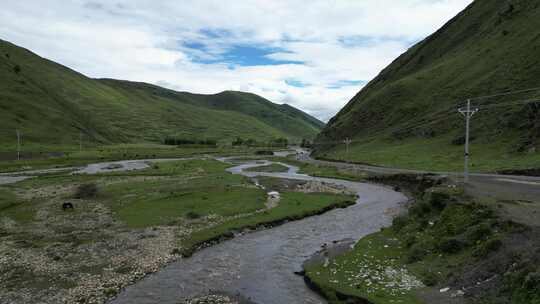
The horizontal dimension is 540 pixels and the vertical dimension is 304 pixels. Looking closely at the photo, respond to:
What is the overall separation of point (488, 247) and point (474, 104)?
122 m

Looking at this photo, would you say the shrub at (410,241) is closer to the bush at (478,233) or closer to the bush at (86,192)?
the bush at (478,233)

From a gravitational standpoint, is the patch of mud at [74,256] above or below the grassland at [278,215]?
below

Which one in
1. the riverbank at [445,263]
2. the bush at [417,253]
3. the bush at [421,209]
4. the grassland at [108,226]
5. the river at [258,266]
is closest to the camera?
the riverbank at [445,263]

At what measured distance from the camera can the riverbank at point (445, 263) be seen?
69.3 ft

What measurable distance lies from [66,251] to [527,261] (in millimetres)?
35640

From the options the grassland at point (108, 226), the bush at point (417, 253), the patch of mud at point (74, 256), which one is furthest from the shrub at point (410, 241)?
the patch of mud at point (74, 256)

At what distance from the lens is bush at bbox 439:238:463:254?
27781 millimetres

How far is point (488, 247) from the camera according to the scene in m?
25.0

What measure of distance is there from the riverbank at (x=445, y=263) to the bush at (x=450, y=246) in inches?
2.6

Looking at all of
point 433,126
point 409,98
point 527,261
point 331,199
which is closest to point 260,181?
point 331,199

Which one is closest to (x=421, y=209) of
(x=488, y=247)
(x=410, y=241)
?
(x=410, y=241)

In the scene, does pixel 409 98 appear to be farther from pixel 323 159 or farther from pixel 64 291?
pixel 64 291

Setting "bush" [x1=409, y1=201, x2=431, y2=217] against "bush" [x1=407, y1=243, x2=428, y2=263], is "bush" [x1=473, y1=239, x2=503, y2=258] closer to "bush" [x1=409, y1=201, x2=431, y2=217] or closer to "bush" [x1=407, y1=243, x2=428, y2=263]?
"bush" [x1=407, y1=243, x2=428, y2=263]

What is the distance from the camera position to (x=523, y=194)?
39750mm
